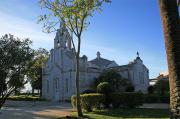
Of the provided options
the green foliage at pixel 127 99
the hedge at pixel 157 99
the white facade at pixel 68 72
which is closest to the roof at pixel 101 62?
the white facade at pixel 68 72

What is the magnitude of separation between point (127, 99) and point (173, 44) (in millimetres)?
19950

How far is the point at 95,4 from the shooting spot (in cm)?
2523

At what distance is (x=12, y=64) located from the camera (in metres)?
9.62

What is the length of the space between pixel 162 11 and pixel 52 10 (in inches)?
638

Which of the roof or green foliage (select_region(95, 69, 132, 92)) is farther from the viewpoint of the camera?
the roof

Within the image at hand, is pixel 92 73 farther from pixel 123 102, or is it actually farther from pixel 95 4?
pixel 95 4

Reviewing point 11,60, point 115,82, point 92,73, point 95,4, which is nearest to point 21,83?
point 11,60

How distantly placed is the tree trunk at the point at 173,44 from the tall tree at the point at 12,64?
15.1 feet

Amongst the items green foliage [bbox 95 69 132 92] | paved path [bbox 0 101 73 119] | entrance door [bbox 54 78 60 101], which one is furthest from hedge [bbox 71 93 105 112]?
entrance door [bbox 54 78 60 101]

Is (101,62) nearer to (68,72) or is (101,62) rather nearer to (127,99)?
(68,72)

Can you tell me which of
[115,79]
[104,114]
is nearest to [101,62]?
[115,79]

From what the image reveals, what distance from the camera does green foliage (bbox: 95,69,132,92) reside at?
49750 mm

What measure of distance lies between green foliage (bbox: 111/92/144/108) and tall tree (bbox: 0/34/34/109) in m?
20.4

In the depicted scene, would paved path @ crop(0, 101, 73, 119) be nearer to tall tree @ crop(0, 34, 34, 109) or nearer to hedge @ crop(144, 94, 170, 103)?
hedge @ crop(144, 94, 170, 103)
